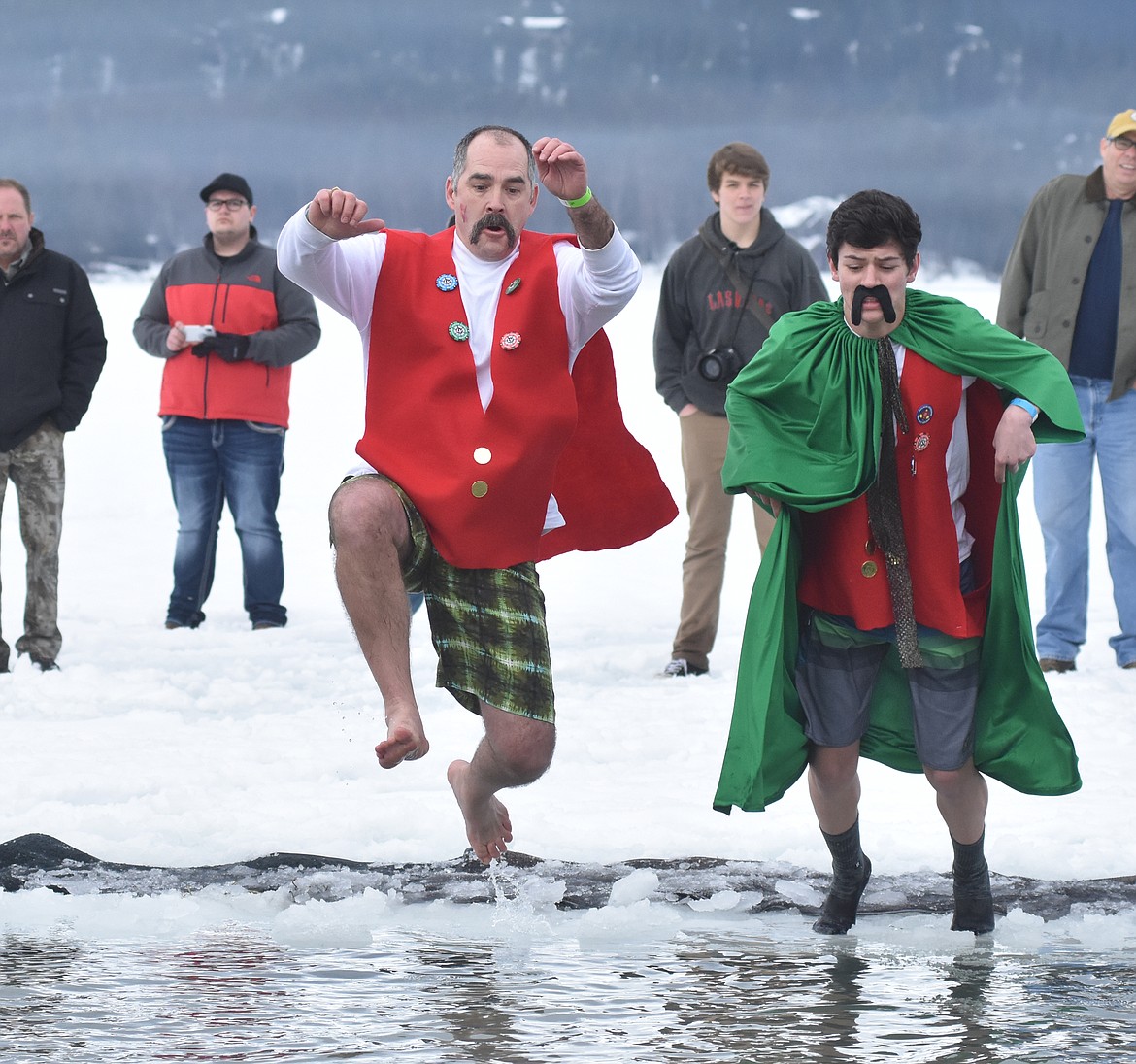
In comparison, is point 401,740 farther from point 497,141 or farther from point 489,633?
point 497,141

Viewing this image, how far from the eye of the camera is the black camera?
22.7 feet

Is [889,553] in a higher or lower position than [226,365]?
lower

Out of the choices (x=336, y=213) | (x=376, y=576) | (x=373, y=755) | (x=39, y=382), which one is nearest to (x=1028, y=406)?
(x=376, y=576)

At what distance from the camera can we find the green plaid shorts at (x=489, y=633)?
3996mm

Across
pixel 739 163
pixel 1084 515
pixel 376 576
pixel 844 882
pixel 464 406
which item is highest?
pixel 739 163

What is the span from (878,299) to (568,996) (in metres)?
1.59

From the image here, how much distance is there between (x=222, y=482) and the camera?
814cm

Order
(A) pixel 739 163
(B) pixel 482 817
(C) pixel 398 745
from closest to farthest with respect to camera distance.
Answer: (C) pixel 398 745 → (B) pixel 482 817 → (A) pixel 739 163

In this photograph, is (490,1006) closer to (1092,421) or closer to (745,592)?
(1092,421)

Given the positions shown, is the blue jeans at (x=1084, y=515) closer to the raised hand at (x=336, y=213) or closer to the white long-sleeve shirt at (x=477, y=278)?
the white long-sleeve shirt at (x=477, y=278)

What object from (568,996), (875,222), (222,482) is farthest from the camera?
(222,482)

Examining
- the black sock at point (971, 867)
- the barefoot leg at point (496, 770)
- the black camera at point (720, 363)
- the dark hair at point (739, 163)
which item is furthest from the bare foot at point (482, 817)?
the dark hair at point (739, 163)

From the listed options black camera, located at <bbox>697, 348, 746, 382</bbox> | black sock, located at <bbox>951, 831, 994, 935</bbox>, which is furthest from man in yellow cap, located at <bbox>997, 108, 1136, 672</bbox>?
black sock, located at <bbox>951, 831, 994, 935</bbox>

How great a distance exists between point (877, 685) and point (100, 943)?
1.80 m
